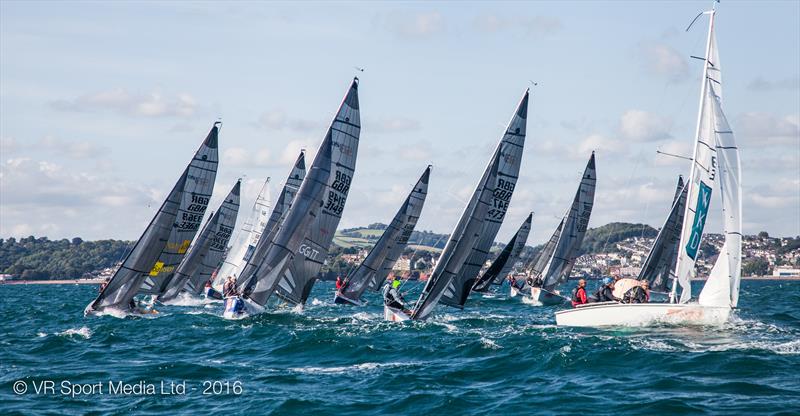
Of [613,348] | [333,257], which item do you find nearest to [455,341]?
[613,348]

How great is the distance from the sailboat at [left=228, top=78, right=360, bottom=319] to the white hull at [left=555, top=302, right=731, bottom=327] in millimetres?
13465

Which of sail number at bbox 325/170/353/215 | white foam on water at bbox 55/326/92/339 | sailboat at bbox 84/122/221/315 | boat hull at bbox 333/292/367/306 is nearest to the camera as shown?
white foam on water at bbox 55/326/92/339

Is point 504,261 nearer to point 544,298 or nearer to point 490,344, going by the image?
point 544,298

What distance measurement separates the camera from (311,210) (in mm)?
40281

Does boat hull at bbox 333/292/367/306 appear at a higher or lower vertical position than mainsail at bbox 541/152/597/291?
lower

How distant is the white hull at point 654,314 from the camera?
30.1 m

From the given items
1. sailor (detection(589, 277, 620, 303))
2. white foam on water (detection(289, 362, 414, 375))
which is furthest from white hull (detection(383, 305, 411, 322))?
white foam on water (detection(289, 362, 414, 375))

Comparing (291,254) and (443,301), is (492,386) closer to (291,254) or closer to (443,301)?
(443,301)

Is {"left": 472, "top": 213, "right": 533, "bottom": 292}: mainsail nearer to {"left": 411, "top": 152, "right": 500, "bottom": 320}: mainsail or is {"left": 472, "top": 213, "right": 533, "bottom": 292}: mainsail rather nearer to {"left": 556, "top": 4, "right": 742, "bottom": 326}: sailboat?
{"left": 411, "top": 152, "right": 500, "bottom": 320}: mainsail

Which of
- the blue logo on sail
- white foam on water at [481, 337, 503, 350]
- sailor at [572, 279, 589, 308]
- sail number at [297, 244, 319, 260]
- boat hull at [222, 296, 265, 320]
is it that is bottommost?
white foam on water at [481, 337, 503, 350]

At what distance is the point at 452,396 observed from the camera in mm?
20188

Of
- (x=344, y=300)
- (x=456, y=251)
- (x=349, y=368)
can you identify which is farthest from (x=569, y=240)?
(x=349, y=368)

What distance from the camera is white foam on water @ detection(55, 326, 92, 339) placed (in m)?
33.3

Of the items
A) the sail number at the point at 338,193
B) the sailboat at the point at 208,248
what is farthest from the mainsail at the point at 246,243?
the sail number at the point at 338,193
